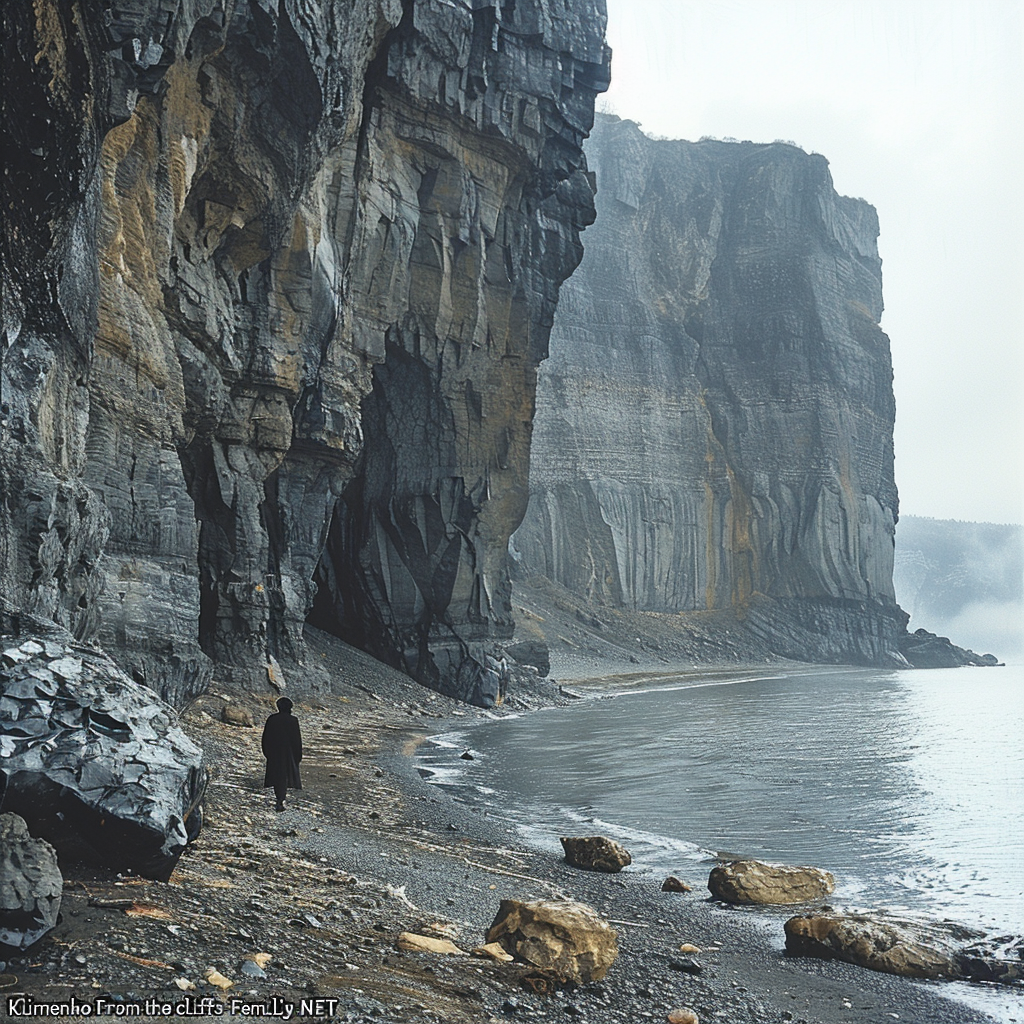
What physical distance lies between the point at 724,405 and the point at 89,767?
9485cm

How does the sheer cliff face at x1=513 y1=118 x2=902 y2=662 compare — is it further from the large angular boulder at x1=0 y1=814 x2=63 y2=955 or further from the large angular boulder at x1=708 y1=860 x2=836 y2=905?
the large angular boulder at x1=0 y1=814 x2=63 y2=955

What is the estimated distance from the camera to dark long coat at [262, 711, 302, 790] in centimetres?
1110

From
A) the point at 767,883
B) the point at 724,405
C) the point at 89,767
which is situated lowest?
the point at 767,883

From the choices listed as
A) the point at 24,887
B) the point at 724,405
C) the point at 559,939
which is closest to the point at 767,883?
the point at 559,939

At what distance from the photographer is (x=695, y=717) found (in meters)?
32.7

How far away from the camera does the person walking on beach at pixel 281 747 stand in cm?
1104

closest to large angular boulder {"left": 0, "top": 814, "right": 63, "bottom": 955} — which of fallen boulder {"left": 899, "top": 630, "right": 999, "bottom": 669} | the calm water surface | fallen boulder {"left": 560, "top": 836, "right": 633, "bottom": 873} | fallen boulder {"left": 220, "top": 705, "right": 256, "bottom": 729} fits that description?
fallen boulder {"left": 560, "top": 836, "right": 633, "bottom": 873}

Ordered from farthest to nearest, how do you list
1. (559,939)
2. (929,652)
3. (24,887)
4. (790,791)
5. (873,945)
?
(929,652) < (790,791) < (873,945) < (559,939) < (24,887)

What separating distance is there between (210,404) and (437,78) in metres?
Result: 15.9

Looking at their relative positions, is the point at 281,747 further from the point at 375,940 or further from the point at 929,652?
the point at 929,652

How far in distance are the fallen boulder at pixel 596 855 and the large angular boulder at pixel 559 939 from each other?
13.2 ft

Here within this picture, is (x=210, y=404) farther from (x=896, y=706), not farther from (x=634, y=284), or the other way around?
(x=634, y=284)

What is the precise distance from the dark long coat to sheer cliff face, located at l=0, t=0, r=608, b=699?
262 centimetres

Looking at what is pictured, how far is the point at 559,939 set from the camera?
584cm
